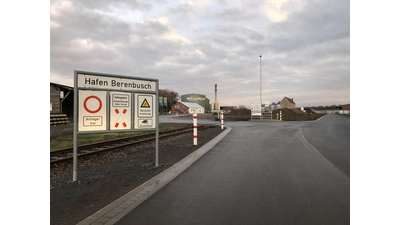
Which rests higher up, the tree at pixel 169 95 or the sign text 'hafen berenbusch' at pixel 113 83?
the tree at pixel 169 95

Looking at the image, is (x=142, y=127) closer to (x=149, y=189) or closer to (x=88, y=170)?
(x=88, y=170)

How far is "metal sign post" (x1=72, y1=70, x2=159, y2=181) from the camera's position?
20.2 ft

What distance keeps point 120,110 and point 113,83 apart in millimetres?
692

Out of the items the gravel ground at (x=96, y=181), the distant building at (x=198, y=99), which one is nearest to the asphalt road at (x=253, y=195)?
the gravel ground at (x=96, y=181)

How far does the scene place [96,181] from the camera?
19.5ft

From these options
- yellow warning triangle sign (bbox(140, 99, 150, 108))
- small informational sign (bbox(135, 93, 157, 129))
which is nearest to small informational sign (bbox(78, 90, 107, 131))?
small informational sign (bbox(135, 93, 157, 129))

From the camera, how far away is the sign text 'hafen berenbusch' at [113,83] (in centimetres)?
621

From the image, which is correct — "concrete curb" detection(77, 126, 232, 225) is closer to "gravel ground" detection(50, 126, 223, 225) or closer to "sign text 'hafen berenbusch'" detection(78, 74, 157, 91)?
"gravel ground" detection(50, 126, 223, 225)

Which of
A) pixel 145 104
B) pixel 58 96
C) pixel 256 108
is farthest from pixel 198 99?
pixel 145 104

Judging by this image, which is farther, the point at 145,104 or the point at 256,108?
the point at 256,108

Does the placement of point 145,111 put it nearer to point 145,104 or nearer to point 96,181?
point 145,104

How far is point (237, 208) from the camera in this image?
4.18 m


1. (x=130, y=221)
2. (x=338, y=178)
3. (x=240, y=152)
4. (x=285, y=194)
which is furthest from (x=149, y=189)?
(x=240, y=152)

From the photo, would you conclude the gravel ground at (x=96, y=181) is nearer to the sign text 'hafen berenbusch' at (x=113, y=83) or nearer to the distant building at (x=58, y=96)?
the sign text 'hafen berenbusch' at (x=113, y=83)
